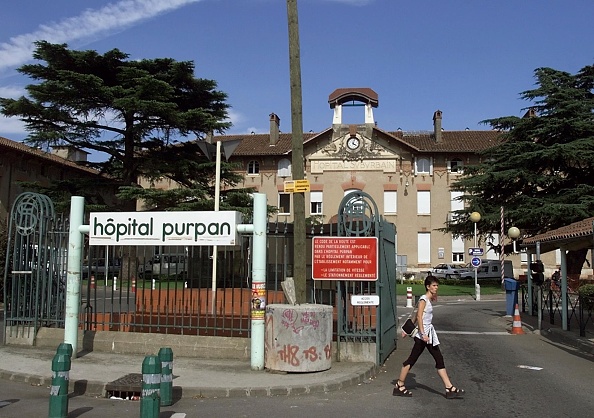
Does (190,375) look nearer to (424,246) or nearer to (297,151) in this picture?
(297,151)

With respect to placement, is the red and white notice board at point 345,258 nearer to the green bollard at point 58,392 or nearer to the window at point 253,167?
the green bollard at point 58,392

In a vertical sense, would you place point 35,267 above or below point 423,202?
below

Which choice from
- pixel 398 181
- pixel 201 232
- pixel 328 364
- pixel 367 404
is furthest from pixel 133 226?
pixel 398 181

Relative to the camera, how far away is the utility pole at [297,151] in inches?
387

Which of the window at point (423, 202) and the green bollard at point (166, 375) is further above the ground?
the window at point (423, 202)

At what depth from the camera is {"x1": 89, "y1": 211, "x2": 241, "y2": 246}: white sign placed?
10.2 m

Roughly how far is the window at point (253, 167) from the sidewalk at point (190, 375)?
42049 mm

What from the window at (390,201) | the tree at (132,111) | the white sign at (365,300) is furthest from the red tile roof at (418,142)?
the white sign at (365,300)

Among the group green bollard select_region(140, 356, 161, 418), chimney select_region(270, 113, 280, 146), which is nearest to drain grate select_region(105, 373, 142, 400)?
green bollard select_region(140, 356, 161, 418)

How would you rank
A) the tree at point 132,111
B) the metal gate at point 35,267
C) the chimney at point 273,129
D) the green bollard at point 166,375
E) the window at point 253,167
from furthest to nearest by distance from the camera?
the chimney at point 273,129, the window at point 253,167, the tree at point 132,111, the metal gate at point 35,267, the green bollard at point 166,375

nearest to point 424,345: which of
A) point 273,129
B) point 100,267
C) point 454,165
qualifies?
point 100,267

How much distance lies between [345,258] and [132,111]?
24.1 metres

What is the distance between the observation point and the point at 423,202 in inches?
1983

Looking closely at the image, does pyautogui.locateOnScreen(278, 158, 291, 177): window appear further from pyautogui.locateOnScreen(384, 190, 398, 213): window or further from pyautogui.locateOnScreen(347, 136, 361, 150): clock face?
pyautogui.locateOnScreen(384, 190, 398, 213): window
